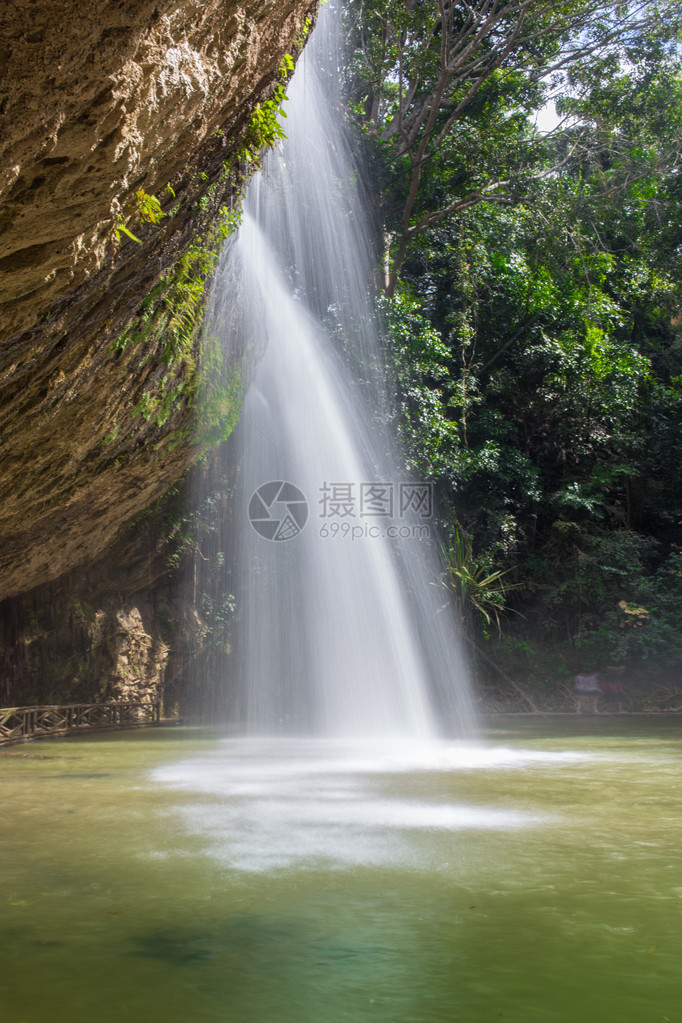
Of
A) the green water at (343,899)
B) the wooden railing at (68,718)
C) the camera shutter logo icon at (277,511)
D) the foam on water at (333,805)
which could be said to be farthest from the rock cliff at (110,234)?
the camera shutter logo icon at (277,511)

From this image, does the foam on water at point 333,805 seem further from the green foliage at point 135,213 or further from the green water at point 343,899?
the green foliage at point 135,213

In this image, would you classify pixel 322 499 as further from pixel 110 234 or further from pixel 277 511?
pixel 110 234

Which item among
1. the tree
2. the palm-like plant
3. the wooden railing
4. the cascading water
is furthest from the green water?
the tree

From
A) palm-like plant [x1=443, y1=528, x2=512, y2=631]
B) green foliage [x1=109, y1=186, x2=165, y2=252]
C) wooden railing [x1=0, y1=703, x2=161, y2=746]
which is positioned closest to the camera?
green foliage [x1=109, y1=186, x2=165, y2=252]

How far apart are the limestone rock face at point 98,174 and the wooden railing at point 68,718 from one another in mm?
6449

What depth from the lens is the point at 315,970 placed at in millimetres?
3871

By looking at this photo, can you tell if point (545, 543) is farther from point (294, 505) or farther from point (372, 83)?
point (372, 83)

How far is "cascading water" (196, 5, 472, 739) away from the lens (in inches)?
733

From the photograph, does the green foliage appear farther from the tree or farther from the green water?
the tree

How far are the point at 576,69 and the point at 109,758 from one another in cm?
1828

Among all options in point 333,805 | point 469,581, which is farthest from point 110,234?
point 469,581

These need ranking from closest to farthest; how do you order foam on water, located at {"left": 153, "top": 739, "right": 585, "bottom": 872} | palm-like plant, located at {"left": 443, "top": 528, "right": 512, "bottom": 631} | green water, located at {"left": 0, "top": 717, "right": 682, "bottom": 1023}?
green water, located at {"left": 0, "top": 717, "right": 682, "bottom": 1023} < foam on water, located at {"left": 153, "top": 739, "right": 585, "bottom": 872} < palm-like plant, located at {"left": 443, "top": 528, "right": 512, "bottom": 631}

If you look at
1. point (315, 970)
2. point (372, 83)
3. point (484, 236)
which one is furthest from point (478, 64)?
point (315, 970)

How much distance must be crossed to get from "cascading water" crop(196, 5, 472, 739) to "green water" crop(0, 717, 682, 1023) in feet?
30.2
